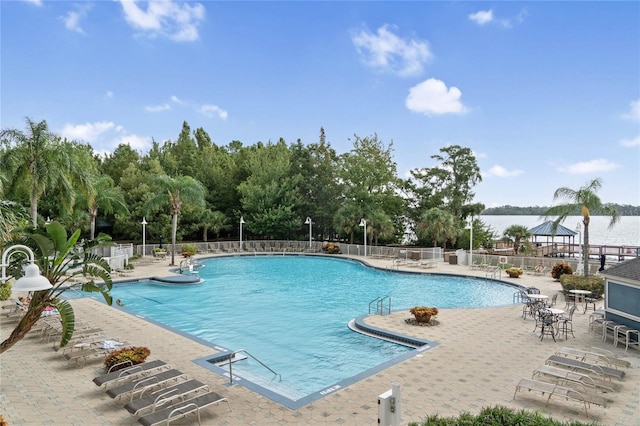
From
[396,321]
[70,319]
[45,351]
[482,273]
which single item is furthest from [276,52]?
[70,319]

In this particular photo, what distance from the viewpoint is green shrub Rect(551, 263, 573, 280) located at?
803 inches

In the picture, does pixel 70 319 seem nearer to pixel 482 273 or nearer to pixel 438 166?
pixel 482 273

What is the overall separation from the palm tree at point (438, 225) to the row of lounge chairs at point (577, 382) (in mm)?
21787

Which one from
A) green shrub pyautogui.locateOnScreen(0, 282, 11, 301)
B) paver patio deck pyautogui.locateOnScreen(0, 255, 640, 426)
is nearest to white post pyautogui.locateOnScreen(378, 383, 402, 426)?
paver patio deck pyautogui.locateOnScreen(0, 255, 640, 426)

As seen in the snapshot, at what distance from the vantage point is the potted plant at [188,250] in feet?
99.5

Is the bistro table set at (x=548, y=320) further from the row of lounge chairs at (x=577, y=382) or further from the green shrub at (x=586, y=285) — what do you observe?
the green shrub at (x=586, y=285)

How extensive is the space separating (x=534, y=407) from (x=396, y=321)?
20.6ft

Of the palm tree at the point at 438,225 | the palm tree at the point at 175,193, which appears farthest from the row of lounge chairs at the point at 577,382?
the palm tree at the point at 175,193

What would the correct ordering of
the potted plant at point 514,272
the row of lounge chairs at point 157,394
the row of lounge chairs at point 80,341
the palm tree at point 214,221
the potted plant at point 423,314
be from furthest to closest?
the palm tree at point 214,221, the potted plant at point 514,272, the potted plant at point 423,314, the row of lounge chairs at point 80,341, the row of lounge chairs at point 157,394

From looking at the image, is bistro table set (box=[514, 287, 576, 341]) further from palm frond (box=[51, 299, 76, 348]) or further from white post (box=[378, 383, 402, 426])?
palm frond (box=[51, 299, 76, 348])

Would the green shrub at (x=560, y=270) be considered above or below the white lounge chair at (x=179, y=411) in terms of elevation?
above

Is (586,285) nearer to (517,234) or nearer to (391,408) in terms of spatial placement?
(391,408)

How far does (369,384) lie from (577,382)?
3.66 m

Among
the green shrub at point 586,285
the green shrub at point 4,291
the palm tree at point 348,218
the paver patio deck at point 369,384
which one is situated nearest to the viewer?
the paver patio deck at point 369,384
